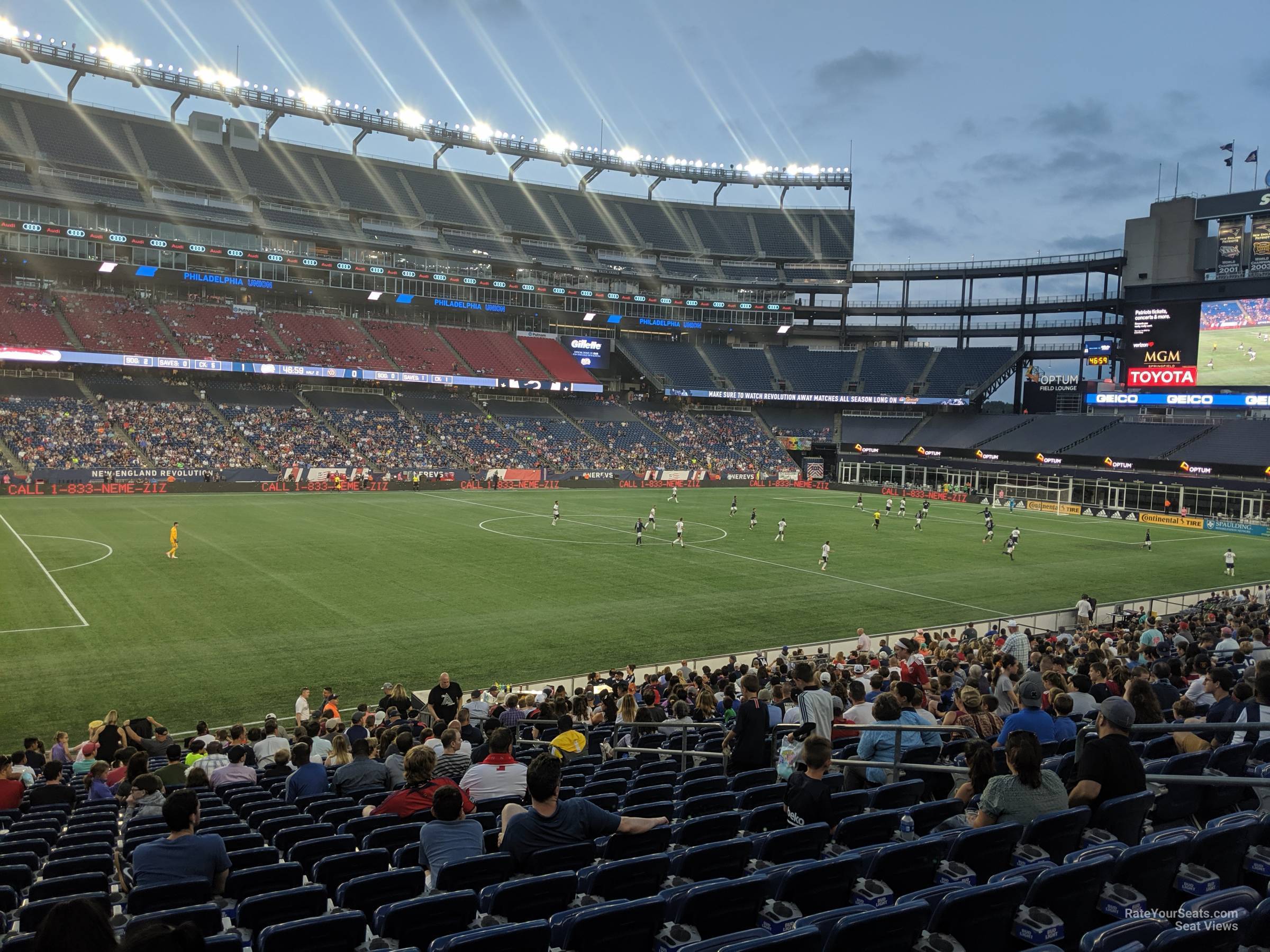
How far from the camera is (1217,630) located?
70.8 feet

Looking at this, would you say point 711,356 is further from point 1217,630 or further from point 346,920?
point 346,920

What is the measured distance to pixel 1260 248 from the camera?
66812mm

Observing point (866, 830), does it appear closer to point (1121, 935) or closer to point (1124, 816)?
point (1124, 816)

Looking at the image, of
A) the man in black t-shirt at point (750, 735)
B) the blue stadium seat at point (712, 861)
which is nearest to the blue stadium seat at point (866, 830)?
the blue stadium seat at point (712, 861)

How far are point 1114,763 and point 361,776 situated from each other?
27.9 feet

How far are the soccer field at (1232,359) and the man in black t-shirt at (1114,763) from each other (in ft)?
235

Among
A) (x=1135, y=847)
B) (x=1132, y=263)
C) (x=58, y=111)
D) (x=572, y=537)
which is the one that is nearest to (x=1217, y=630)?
(x=1135, y=847)

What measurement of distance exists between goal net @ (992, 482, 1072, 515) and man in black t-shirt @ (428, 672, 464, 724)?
62227 mm

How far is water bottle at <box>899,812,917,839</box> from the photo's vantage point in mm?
7387

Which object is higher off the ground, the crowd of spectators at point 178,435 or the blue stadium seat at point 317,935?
the crowd of spectators at point 178,435

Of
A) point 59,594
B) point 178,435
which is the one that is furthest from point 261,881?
point 178,435

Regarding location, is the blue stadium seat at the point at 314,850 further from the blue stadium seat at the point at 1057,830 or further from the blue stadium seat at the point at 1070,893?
the blue stadium seat at the point at 1057,830

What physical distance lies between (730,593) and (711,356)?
79.5 meters

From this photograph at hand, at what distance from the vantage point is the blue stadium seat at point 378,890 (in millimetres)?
5797
